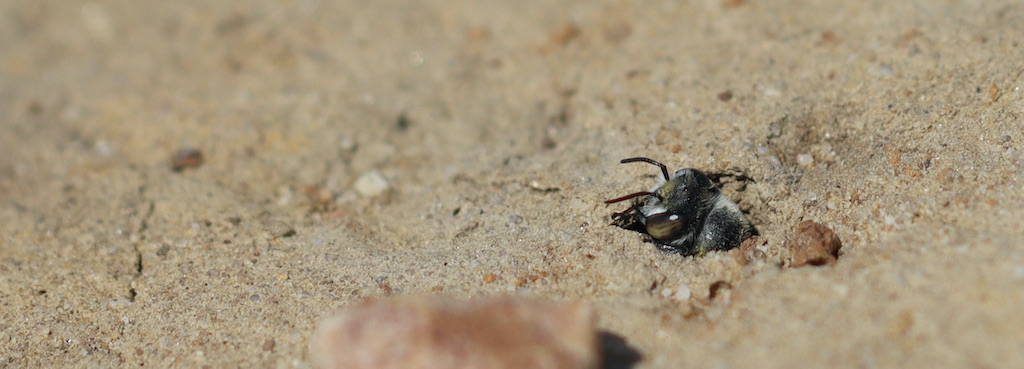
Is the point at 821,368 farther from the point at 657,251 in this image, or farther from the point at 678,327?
the point at 657,251

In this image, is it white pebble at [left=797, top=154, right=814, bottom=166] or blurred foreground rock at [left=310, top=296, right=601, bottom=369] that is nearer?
blurred foreground rock at [left=310, top=296, right=601, bottom=369]

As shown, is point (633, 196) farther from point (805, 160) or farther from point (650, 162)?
point (805, 160)

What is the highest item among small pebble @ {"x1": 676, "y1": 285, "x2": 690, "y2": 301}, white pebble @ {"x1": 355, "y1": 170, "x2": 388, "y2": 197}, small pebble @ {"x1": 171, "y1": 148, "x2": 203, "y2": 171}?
small pebble @ {"x1": 676, "y1": 285, "x2": 690, "y2": 301}

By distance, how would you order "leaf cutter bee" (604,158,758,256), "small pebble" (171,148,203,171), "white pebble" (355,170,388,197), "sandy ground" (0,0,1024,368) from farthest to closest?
"small pebble" (171,148,203,171) < "white pebble" (355,170,388,197) < "leaf cutter bee" (604,158,758,256) < "sandy ground" (0,0,1024,368)

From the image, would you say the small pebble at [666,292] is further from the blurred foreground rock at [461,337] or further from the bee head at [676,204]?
the blurred foreground rock at [461,337]

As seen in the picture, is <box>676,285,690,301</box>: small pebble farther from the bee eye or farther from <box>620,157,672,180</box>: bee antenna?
<box>620,157,672,180</box>: bee antenna

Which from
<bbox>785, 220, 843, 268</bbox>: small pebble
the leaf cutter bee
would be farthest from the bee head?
<bbox>785, 220, 843, 268</bbox>: small pebble

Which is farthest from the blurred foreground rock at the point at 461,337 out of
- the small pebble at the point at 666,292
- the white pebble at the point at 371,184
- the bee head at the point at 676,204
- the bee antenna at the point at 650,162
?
the white pebble at the point at 371,184
